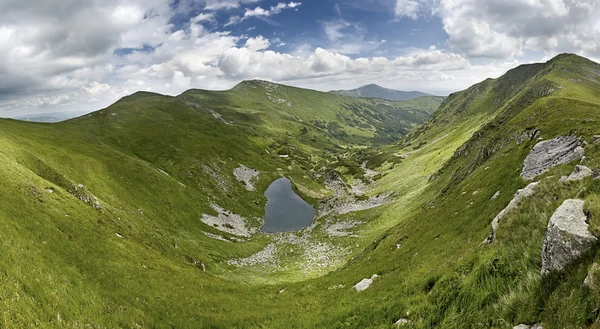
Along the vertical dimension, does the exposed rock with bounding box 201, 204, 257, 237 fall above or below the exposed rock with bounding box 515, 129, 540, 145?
below

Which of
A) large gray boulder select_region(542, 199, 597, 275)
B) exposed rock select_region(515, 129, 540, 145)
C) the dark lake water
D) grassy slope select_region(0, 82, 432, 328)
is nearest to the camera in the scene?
large gray boulder select_region(542, 199, 597, 275)

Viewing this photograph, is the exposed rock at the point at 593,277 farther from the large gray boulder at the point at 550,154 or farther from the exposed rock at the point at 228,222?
the exposed rock at the point at 228,222

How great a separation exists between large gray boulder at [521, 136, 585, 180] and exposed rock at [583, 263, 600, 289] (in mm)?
28224

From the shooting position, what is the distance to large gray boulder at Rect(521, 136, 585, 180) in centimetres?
3256

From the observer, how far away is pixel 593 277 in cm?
882

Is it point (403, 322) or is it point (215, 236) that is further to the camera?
point (215, 236)

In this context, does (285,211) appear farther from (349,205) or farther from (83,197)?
(83,197)

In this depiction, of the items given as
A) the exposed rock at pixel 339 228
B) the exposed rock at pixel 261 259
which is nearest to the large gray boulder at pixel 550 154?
the exposed rock at pixel 339 228

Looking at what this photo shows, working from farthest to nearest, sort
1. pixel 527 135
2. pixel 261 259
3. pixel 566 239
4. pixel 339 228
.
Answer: pixel 339 228 < pixel 261 259 < pixel 527 135 < pixel 566 239

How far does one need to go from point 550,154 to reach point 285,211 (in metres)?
99.0

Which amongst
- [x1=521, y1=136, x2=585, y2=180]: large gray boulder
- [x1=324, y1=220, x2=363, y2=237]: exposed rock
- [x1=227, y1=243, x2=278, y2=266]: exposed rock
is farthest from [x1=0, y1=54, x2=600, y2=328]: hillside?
[x1=324, y1=220, x2=363, y2=237]: exposed rock

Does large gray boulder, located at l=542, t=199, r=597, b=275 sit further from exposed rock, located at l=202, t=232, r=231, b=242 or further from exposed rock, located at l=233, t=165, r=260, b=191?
exposed rock, located at l=233, t=165, r=260, b=191

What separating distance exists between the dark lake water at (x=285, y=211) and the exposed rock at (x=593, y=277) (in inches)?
3919

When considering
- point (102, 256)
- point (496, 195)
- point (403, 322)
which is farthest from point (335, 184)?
point (403, 322)
